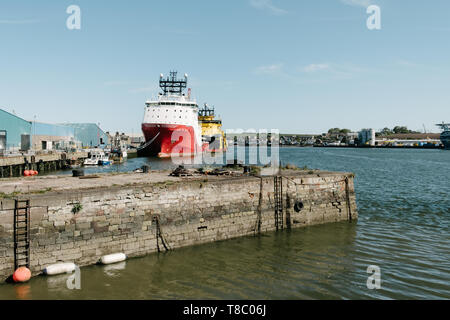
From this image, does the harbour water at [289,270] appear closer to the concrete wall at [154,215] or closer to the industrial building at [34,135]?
the concrete wall at [154,215]

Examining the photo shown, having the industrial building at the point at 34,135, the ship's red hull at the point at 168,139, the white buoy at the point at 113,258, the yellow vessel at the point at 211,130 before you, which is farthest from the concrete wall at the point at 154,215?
the yellow vessel at the point at 211,130

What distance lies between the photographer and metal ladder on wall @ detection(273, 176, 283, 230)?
1956cm

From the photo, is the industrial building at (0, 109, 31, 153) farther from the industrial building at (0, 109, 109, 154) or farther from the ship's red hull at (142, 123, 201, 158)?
the ship's red hull at (142, 123, 201, 158)

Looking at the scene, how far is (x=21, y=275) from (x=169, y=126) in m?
57.4

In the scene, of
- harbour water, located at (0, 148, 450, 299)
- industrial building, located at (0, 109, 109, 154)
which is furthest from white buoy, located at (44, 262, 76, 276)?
industrial building, located at (0, 109, 109, 154)

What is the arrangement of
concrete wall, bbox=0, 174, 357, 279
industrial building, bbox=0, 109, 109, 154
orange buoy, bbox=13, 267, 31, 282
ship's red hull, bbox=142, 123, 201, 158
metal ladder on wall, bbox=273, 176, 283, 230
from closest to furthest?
orange buoy, bbox=13, 267, 31, 282 < concrete wall, bbox=0, 174, 357, 279 < metal ladder on wall, bbox=273, 176, 283, 230 < industrial building, bbox=0, 109, 109, 154 < ship's red hull, bbox=142, 123, 201, 158

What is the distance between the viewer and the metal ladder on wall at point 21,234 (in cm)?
1226

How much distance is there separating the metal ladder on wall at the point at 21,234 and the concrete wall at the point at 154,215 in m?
0.17

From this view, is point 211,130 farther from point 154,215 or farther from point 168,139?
point 154,215

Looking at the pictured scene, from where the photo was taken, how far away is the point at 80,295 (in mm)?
11344

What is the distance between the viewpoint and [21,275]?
39.0 feet

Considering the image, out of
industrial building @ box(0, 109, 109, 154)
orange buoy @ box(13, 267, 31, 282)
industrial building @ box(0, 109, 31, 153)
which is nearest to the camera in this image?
orange buoy @ box(13, 267, 31, 282)

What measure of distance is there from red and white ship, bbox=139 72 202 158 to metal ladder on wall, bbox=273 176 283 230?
51046mm

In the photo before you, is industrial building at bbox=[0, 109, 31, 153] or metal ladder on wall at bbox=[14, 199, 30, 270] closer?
metal ladder on wall at bbox=[14, 199, 30, 270]
